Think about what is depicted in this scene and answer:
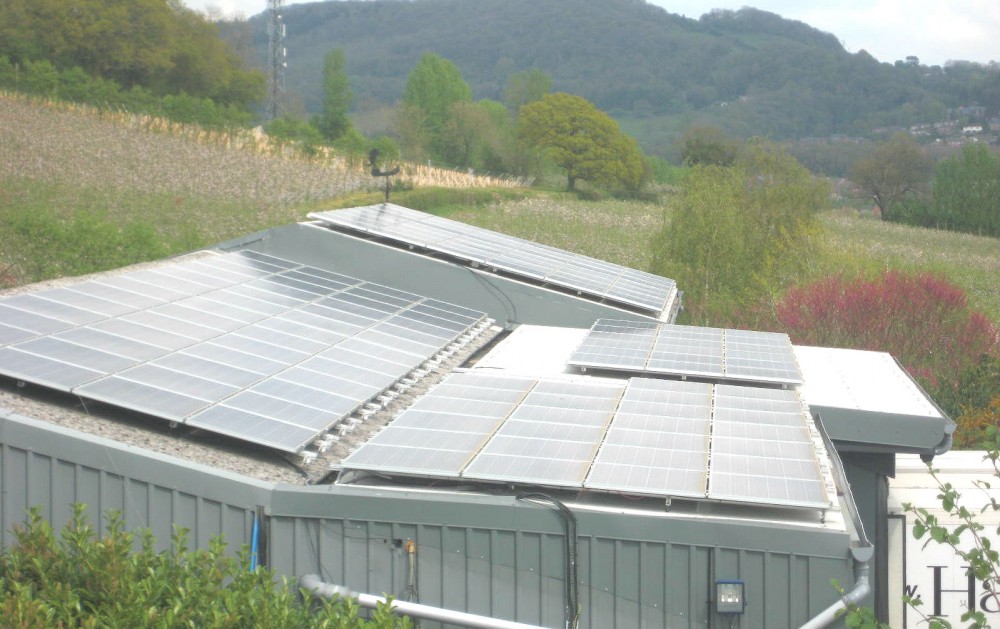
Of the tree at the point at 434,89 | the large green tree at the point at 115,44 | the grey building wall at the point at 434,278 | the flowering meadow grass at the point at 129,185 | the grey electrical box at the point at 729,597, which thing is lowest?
the grey electrical box at the point at 729,597

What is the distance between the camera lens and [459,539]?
7.30 meters

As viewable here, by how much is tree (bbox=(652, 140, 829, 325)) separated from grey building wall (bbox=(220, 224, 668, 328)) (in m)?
10.9

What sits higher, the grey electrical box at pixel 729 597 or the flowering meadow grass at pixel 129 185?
the flowering meadow grass at pixel 129 185

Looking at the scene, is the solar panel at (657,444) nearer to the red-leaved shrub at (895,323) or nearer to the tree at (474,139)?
the red-leaved shrub at (895,323)

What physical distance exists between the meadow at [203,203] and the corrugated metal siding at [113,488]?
13.8 meters

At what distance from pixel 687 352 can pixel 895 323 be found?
12.0 m

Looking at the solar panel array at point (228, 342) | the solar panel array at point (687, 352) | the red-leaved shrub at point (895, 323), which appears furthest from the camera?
the red-leaved shrub at point (895, 323)

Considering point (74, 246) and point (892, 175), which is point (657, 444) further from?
point (892, 175)

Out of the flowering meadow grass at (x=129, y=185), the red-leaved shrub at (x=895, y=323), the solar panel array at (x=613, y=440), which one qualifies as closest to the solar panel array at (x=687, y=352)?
the solar panel array at (x=613, y=440)

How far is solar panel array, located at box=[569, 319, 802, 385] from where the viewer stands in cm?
1098

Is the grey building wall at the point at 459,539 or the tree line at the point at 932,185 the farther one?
the tree line at the point at 932,185

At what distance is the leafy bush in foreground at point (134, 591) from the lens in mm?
5656

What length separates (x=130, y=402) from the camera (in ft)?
26.7

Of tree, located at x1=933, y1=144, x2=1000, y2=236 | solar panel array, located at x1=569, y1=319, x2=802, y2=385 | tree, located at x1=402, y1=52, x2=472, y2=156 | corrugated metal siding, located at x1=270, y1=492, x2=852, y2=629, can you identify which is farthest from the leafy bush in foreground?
tree, located at x1=402, y1=52, x2=472, y2=156
